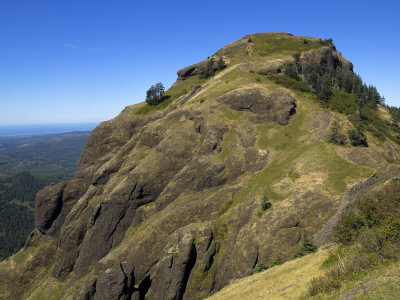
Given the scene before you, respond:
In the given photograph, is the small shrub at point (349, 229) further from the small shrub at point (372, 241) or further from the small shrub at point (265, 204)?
the small shrub at point (265, 204)

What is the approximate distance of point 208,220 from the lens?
53.3 meters

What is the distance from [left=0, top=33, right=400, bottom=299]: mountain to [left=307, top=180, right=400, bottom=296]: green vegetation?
10947 mm

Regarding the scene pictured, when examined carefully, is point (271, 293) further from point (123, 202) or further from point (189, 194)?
point (123, 202)

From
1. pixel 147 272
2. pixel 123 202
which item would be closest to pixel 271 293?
pixel 147 272

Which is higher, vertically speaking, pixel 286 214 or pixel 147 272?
pixel 286 214

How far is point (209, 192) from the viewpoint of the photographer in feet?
194

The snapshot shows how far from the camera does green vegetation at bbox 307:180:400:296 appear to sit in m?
19.2

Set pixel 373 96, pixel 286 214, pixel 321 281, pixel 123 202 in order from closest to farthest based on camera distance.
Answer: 1. pixel 321 281
2. pixel 286 214
3. pixel 123 202
4. pixel 373 96

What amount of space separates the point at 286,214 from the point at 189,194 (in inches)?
995

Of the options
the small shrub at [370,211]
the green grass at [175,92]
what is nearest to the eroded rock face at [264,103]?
the green grass at [175,92]

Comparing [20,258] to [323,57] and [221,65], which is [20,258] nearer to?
[221,65]

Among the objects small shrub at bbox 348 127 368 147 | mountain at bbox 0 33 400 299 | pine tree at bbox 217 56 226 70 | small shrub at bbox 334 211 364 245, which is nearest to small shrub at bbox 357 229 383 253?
small shrub at bbox 334 211 364 245

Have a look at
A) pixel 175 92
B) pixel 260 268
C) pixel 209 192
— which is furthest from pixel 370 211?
pixel 175 92

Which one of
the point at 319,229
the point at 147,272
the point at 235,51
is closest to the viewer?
the point at 319,229
